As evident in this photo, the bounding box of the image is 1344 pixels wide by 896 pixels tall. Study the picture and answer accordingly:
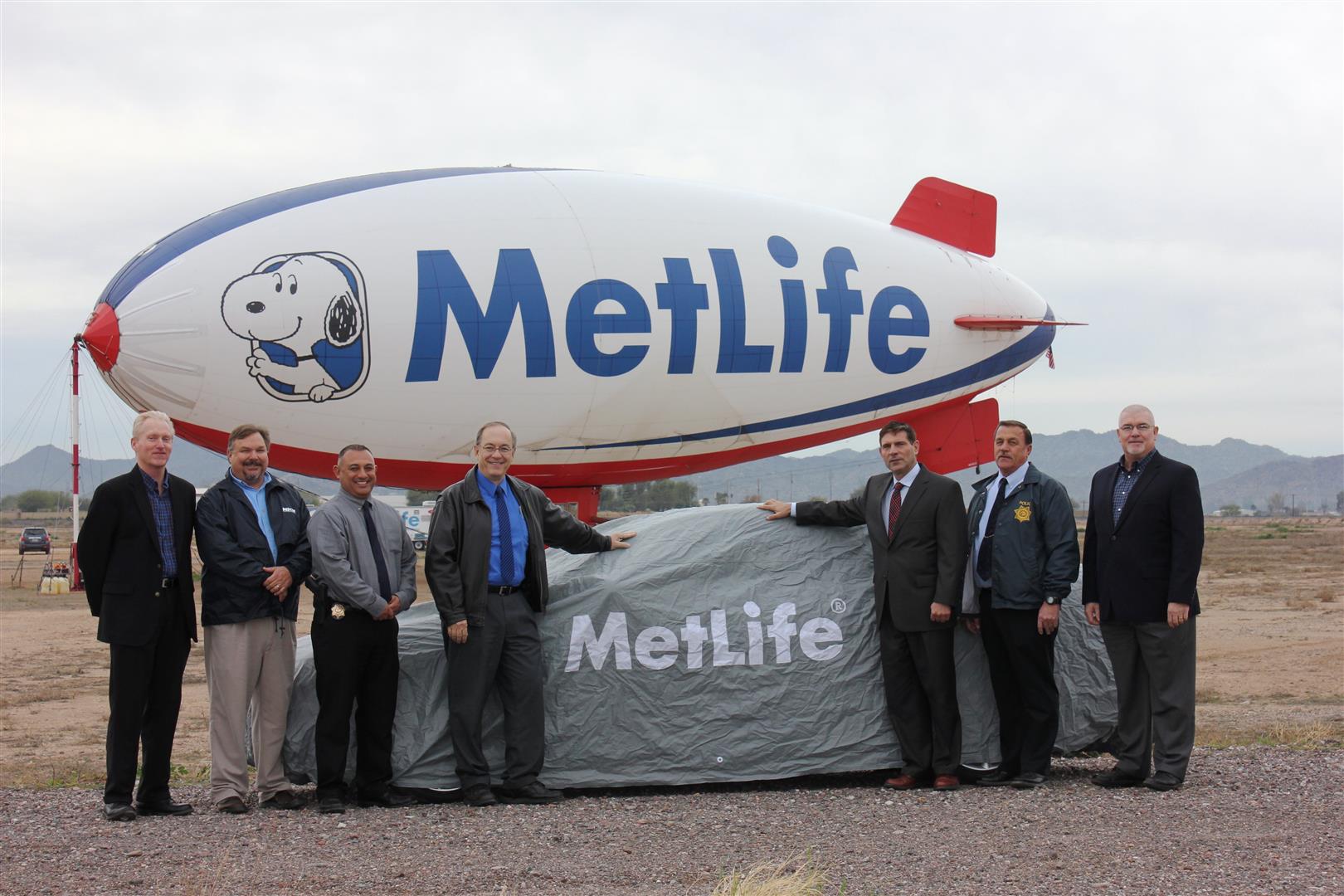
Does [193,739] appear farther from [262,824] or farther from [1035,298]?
[1035,298]

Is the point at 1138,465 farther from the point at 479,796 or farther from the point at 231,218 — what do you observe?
the point at 231,218

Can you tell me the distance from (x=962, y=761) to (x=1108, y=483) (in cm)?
187

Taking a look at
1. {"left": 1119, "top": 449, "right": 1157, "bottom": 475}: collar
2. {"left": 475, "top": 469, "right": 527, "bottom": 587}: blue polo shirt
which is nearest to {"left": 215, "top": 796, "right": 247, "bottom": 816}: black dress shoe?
{"left": 475, "top": 469, "right": 527, "bottom": 587}: blue polo shirt

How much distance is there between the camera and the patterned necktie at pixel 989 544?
7.11m

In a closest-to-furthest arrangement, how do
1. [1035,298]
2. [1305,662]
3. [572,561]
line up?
1. [572,561]
2. [1305,662]
3. [1035,298]

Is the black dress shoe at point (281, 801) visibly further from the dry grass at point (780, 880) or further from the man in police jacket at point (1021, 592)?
the man in police jacket at point (1021, 592)

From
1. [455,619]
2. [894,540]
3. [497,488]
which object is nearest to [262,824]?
[455,619]

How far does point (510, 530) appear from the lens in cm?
690

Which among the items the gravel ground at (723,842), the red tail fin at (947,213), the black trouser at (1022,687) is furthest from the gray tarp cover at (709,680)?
the red tail fin at (947,213)

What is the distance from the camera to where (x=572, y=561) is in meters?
Answer: 7.69

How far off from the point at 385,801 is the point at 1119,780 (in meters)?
4.17

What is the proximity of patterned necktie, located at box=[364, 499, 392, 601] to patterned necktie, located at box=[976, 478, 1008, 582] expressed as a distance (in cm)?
342

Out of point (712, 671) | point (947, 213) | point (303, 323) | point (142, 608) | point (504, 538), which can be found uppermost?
point (947, 213)

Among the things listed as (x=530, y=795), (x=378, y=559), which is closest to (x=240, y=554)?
(x=378, y=559)
